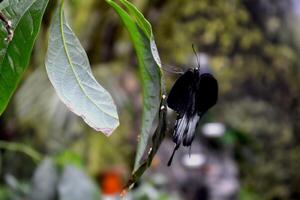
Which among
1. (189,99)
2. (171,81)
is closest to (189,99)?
(189,99)

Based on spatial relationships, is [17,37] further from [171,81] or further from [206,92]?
[171,81]

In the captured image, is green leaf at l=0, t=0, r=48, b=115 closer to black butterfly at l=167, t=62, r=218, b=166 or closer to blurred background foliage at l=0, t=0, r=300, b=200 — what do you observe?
black butterfly at l=167, t=62, r=218, b=166

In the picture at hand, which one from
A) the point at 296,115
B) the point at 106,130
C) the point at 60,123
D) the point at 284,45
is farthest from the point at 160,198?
the point at 296,115

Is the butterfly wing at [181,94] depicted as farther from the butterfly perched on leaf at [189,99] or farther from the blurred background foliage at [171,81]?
the blurred background foliage at [171,81]

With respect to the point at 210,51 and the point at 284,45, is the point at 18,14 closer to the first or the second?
the point at 210,51

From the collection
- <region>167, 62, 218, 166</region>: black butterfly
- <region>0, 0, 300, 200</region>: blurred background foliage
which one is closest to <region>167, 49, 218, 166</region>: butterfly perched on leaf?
<region>167, 62, 218, 166</region>: black butterfly

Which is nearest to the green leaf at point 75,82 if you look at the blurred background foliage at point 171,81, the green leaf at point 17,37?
the green leaf at point 17,37

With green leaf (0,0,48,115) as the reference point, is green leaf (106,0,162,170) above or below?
below
